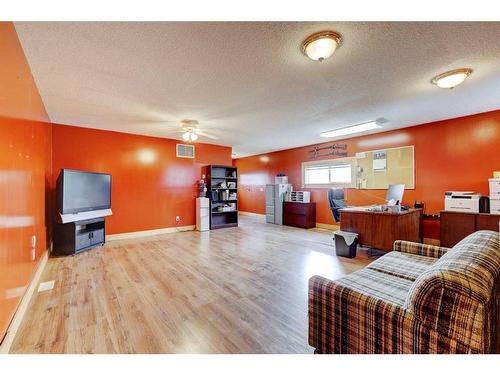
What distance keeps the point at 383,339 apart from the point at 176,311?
1698mm

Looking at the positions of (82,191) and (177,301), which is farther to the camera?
(82,191)

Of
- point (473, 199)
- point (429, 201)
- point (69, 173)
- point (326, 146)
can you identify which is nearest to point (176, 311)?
point (69, 173)

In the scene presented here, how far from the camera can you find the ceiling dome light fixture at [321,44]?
1.72 meters

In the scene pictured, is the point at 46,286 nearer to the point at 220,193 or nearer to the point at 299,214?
the point at 220,193

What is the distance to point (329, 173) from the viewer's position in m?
6.16

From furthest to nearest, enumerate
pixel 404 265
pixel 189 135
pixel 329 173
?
pixel 329 173 → pixel 189 135 → pixel 404 265

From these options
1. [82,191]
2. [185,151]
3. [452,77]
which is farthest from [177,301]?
[185,151]

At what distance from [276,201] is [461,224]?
433 centimetres

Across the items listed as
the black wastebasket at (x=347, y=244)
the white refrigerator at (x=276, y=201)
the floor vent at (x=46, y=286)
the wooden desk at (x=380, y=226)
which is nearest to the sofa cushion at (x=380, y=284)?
the black wastebasket at (x=347, y=244)

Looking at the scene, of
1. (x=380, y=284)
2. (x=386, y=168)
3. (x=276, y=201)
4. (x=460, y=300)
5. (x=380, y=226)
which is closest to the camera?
(x=460, y=300)

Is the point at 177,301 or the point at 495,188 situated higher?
the point at 495,188
